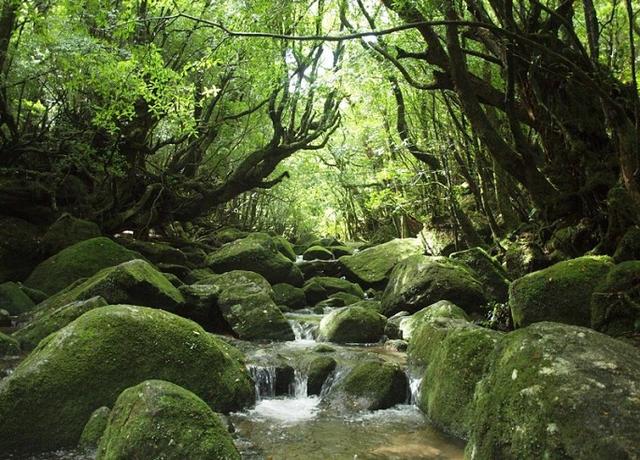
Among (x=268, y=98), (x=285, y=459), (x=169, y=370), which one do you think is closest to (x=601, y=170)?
(x=285, y=459)

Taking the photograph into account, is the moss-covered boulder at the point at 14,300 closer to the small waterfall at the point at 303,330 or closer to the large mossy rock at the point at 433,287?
the small waterfall at the point at 303,330

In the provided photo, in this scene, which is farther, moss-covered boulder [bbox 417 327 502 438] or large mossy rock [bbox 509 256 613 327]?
large mossy rock [bbox 509 256 613 327]

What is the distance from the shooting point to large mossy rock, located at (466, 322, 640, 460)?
132 inches

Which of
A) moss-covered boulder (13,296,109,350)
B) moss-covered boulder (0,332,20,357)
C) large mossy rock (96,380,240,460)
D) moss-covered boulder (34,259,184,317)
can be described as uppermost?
moss-covered boulder (34,259,184,317)

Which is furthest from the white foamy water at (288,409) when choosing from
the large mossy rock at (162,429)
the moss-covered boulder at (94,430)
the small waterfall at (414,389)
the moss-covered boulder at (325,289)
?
the moss-covered boulder at (325,289)

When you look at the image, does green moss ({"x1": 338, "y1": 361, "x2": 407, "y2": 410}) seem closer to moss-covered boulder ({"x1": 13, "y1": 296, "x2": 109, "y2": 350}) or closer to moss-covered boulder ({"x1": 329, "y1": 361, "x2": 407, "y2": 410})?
moss-covered boulder ({"x1": 329, "y1": 361, "x2": 407, "y2": 410})

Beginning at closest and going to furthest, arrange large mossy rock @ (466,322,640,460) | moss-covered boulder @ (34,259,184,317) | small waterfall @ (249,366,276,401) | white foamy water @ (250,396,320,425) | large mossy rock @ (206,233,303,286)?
large mossy rock @ (466,322,640,460), white foamy water @ (250,396,320,425), small waterfall @ (249,366,276,401), moss-covered boulder @ (34,259,184,317), large mossy rock @ (206,233,303,286)

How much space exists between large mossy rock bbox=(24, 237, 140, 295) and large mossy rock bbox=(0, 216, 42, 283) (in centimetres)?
103

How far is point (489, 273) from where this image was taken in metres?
11.6

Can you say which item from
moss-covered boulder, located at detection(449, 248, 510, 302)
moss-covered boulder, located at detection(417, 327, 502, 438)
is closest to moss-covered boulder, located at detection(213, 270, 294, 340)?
moss-covered boulder, located at detection(417, 327, 502, 438)

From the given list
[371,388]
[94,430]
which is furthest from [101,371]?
[371,388]

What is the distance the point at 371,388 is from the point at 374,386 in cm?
5

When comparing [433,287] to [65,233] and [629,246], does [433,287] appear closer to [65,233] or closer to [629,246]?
[629,246]

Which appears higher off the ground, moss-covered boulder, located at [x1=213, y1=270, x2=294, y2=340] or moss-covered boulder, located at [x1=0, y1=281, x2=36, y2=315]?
moss-covered boulder, located at [x1=0, y1=281, x2=36, y2=315]
